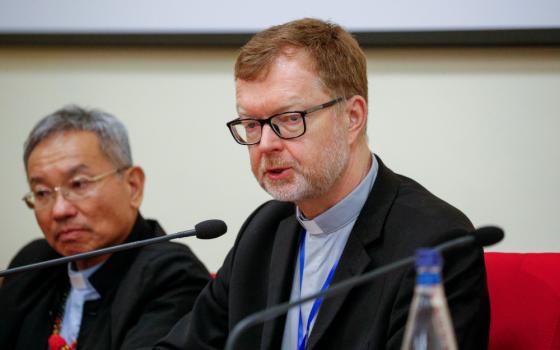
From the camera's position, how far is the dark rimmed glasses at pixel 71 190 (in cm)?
266

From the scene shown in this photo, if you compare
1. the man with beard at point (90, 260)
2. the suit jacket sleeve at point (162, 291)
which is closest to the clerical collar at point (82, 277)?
the man with beard at point (90, 260)

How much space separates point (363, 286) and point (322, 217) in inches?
9.5

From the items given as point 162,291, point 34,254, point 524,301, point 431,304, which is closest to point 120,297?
point 162,291

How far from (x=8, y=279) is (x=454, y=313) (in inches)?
68.5

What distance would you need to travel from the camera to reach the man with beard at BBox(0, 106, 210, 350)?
254 cm

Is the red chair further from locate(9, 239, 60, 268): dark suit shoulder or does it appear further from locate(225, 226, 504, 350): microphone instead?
locate(9, 239, 60, 268): dark suit shoulder

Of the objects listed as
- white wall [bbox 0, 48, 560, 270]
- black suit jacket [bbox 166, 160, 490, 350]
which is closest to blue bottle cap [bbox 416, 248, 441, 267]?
black suit jacket [bbox 166, 160, 490, 350]

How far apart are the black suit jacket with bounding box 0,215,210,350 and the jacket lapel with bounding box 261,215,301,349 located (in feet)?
1.42

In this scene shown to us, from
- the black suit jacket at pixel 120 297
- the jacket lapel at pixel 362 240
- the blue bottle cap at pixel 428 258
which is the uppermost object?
the blue bottle cap at pixel 428 258

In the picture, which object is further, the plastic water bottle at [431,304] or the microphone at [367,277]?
the microphone at [367,277]

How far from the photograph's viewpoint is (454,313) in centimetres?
178

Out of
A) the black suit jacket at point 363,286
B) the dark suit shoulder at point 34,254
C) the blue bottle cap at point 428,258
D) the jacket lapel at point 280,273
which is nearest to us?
the blue bottle cap at point 428,258

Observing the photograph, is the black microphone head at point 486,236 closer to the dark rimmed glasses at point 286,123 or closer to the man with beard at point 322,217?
the man with beard at point 322,217

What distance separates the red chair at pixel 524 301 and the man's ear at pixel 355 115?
1.60 feet
